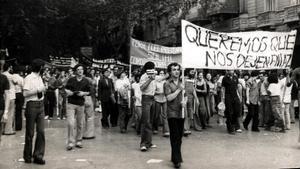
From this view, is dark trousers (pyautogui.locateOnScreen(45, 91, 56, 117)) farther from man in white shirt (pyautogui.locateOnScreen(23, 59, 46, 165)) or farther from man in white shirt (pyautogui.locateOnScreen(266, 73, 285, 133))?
man in white shirt (pyautogui.locateOnScreen(23, 59, 46, 165))

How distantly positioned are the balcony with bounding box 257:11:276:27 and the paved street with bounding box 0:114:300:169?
1615cm

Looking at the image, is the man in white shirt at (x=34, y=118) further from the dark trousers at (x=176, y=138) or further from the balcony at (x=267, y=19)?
the balcony at (x=267, y=19)

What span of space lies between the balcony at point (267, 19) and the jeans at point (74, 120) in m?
19.7

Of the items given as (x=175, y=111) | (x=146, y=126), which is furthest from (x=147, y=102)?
(x=175, y=111)

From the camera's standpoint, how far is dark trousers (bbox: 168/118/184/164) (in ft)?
28.0

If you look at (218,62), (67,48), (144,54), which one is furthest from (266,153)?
(67,48)

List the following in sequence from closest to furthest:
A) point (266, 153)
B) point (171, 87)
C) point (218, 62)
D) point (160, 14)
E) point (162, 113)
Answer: point (171, 87) < point (266, 153) < point (218, 62) < point (162, 113) < point (160, 14)

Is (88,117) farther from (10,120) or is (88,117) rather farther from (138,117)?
(10,120)

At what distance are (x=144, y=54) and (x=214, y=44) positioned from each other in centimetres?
238

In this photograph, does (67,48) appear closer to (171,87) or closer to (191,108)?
(191,108)

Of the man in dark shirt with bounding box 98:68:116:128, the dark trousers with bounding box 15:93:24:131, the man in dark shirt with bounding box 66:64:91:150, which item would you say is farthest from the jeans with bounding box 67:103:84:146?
the man in dark shirt with bounding box 98:68:116:128

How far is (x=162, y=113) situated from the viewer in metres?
12.9

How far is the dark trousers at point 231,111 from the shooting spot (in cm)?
1316

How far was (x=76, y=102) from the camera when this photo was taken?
10719mm
